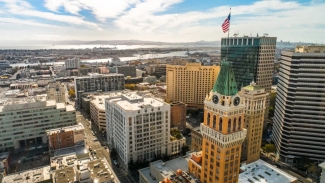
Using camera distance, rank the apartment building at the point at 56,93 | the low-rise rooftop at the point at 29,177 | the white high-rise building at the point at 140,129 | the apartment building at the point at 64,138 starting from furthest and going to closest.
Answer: the apartment building at the point at 56,93 → the apartment building at the point at 64,138 → the white high-rise building at the point at 140,129 → the low-rise rooftop at the point at 29,177

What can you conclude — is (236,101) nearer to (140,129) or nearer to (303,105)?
(140,129)

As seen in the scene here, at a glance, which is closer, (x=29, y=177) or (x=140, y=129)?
(x=29, y=177)

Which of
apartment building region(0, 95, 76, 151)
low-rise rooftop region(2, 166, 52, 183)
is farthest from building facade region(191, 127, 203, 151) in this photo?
apartment building region(0, 95, 76, 151)

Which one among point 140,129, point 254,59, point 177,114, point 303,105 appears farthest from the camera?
point 177,114

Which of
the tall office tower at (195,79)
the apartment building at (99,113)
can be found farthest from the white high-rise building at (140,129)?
the tall office tower at (195,79)

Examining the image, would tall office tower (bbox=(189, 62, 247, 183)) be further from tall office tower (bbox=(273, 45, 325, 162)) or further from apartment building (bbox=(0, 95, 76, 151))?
apartment building (bbox=(0, 95, 76, 151))

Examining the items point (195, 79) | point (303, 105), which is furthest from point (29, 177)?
point (195, 79)

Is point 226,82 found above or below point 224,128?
above

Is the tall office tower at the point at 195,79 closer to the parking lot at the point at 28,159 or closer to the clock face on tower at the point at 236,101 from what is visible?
the parking lot at the point at 28,159
